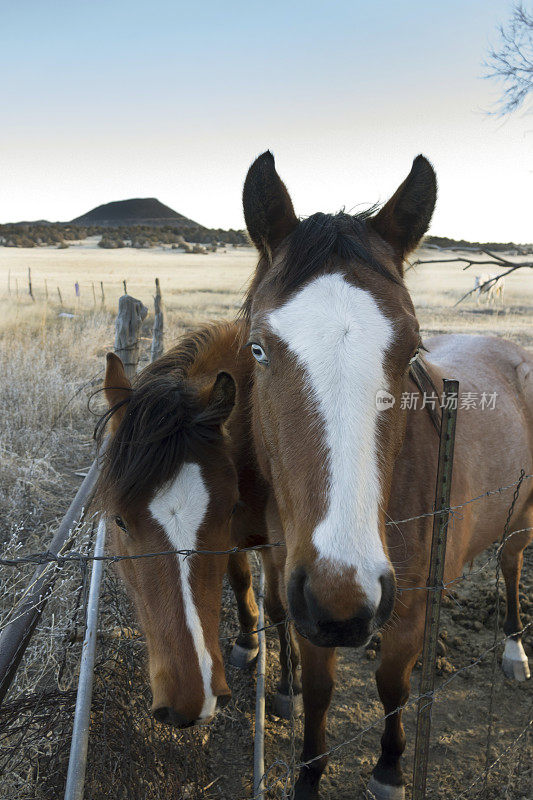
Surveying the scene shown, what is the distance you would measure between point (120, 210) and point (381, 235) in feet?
134

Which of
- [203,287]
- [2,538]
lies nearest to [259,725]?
[2,538]

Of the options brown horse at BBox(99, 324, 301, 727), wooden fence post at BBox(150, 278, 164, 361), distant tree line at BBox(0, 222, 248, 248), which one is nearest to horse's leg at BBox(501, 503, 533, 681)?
brown horse at BBox(99, 324, 301, 727)

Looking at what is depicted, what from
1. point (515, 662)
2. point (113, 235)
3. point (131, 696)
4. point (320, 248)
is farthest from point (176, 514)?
point (113, 235)

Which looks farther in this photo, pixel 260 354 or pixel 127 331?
pixel 127 331

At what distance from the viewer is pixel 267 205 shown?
2209mm

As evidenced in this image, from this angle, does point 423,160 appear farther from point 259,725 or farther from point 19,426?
point 19,426

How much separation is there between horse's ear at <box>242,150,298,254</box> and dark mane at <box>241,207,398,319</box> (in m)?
0.13

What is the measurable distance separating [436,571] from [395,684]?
0.90m

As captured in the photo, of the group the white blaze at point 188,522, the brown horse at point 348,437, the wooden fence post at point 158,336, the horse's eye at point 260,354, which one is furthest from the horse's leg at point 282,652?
the wooden fence post at point 158,336

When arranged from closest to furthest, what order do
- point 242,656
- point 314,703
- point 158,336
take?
point 314,703, point 242,656, point 158,336

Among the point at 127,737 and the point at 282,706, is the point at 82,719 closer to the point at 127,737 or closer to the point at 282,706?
the point at 127,737

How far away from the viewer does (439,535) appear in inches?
77.6

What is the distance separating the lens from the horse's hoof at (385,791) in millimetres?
2646

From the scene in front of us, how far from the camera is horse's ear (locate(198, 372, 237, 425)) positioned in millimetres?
2342
